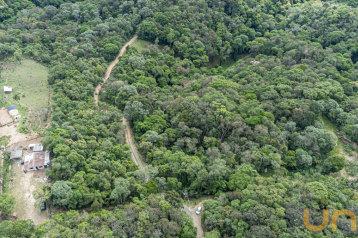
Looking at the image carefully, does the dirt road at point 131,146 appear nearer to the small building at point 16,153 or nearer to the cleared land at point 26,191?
the cleared land at point 26,191

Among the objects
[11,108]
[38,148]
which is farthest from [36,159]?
[11,108]

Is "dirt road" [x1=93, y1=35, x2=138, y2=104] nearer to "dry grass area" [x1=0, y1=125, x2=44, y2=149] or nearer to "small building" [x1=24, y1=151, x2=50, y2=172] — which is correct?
"dry grass area" [x1=0, y1=125, x2=44, y2=149]

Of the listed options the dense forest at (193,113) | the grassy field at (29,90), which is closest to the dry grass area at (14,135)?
the grassy field at (29,90)

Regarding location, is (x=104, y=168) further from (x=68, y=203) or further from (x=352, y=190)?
(x=352, y=190)

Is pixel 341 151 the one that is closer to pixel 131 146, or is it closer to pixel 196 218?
pixel 196 218

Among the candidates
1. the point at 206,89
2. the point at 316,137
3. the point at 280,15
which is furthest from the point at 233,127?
the point at 280,15

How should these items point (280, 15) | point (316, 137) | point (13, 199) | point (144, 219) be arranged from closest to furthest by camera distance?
1. point (144, 219)
2. point (13, 199)
3. point (316, 137)
4. point (280, 15)
